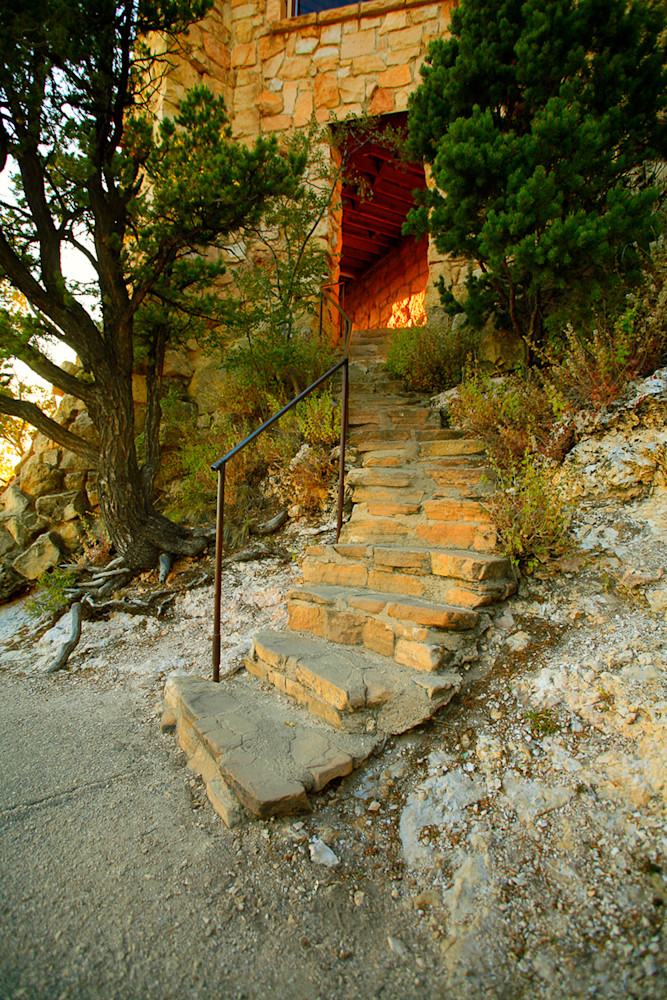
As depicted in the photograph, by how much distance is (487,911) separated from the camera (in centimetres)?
136

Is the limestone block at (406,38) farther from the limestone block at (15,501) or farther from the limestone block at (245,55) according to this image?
the limestone block at (15,501)

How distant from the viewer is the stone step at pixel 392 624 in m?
2.20

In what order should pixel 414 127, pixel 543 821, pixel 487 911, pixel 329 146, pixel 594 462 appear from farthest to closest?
1. pixel 329 146
2. pixel 414 127
3. pixel 594 462
4. pixel 543 821
5. pixel 487 911

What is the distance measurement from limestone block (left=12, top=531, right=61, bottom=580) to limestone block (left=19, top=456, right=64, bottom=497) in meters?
0.68

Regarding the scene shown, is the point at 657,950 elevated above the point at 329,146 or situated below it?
below

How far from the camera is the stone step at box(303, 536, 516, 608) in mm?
2402

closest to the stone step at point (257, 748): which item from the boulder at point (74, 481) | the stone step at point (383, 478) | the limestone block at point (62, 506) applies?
the stone step at point (383, 478)

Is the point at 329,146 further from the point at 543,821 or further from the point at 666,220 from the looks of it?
the point at 543,821

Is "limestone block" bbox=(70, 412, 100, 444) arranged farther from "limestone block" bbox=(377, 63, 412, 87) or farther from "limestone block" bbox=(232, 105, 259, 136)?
"limestone block" bbox=(377, 63, 412, 87)

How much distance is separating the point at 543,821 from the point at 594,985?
397 mm

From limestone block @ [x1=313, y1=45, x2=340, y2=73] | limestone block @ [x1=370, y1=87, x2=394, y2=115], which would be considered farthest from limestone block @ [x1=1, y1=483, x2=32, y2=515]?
limestone block @ [x1=313, y1=45, x2=340, y2=73]

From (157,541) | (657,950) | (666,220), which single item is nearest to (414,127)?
(666,220)

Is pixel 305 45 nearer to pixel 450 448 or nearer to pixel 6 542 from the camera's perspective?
pixel 450 448

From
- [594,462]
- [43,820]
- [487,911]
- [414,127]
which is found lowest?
[43,820]
